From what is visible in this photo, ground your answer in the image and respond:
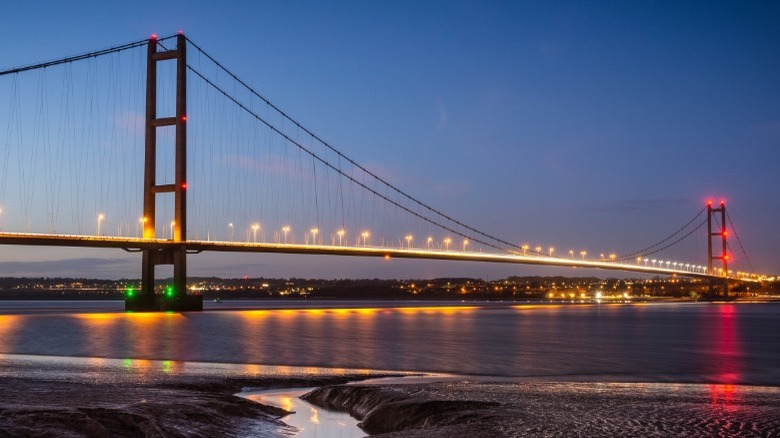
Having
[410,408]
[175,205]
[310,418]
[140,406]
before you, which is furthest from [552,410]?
[175,205]

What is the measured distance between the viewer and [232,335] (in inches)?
1162

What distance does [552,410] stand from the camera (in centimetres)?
831

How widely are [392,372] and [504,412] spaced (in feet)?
23.9

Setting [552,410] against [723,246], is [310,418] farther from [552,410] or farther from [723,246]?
[723,246]

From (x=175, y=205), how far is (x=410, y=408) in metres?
46.5

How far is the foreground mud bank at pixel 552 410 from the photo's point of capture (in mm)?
7121

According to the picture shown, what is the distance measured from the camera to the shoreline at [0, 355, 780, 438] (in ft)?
23.1

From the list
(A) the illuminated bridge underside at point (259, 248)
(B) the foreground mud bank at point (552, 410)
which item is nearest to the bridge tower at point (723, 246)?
(A) the illuminated bridge underside at point (259, 248)

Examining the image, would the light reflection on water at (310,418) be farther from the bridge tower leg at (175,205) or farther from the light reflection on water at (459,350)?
the bridge tower leg at (175,205)

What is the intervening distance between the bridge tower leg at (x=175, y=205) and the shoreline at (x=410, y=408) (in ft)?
134

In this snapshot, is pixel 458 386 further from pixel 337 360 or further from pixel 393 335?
pixel 393 335

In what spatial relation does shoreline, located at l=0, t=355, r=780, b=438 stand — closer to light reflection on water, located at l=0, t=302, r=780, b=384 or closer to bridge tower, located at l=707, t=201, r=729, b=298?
light reflection on water, located at l=0, t=302, r=780, b=384

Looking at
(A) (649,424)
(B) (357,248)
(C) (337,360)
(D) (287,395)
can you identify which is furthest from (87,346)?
(B) (357,248)

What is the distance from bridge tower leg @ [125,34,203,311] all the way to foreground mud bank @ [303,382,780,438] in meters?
43.6
